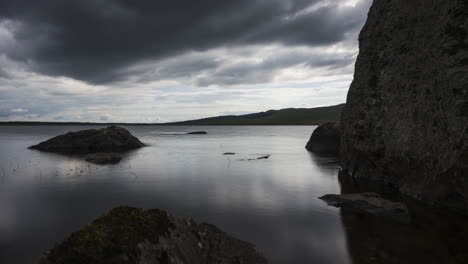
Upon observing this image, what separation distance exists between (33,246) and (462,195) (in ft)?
55.7

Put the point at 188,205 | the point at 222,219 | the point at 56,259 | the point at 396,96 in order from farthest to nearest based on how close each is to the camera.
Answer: the point at 396,96 < the point at 188,205 < the point at 222,219 < the point at 56,259

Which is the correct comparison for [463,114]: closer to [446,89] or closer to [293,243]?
[446,89]

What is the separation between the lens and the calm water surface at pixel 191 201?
31.9 feet

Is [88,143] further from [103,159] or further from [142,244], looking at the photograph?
[142,244]

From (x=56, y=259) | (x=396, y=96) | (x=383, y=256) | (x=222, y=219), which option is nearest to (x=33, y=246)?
(x=56, y=259)

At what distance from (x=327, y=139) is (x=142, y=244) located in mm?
36593

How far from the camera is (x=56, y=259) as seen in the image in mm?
4938

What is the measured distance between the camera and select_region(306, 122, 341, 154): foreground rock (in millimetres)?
36719

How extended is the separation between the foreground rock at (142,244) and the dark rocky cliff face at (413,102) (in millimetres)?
10072

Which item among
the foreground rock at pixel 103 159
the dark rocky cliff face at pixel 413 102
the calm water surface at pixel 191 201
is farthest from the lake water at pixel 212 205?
the dark rocky cliff face at pixel 413 102

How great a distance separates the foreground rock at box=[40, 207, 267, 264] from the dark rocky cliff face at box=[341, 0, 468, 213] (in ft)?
33.0

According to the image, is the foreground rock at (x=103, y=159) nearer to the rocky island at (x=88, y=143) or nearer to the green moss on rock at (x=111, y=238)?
the rocky island at (x=88, y=143)

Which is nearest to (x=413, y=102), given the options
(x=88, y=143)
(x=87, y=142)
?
(x=88, y=143)

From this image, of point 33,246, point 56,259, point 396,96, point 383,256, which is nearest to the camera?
point 56,259
